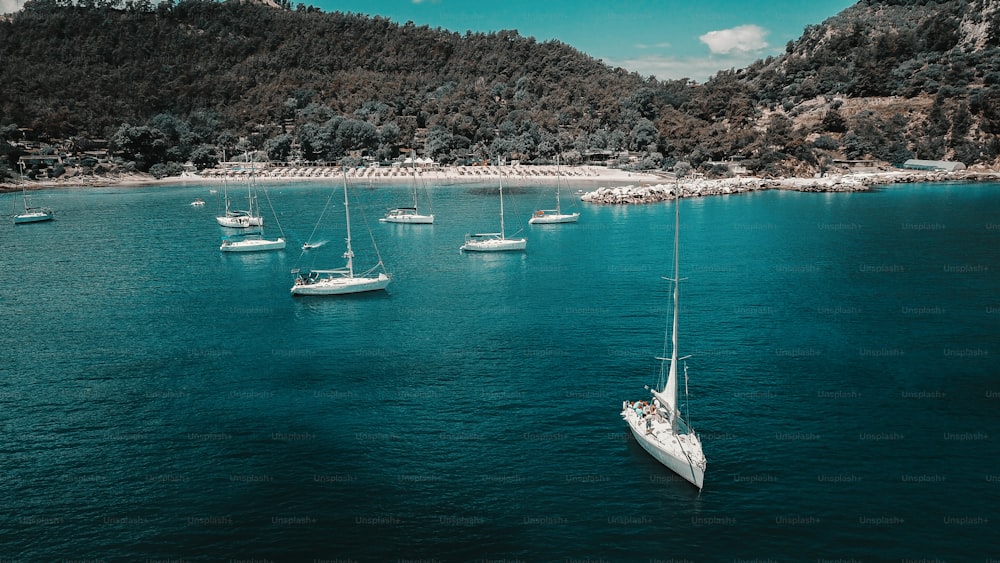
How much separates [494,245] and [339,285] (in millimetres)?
27296

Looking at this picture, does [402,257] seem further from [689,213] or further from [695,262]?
[689,213]

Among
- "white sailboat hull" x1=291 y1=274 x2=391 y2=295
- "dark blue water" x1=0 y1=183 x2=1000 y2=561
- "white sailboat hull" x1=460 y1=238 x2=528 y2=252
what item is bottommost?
"dark blue water" x1=0 y1=183 x2=1000 y2=561

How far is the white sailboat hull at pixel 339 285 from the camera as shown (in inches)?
2849

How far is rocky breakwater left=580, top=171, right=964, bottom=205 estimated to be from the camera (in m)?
150

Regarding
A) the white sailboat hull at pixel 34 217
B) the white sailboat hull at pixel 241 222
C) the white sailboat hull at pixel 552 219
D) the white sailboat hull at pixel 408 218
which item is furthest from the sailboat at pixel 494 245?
the white sailboat hull at pixel 34 217

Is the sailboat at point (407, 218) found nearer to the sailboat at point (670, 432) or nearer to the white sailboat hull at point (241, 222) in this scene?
the white sailboat hull at point (241, 222)

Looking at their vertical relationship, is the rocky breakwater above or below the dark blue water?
above

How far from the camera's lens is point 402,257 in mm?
93188

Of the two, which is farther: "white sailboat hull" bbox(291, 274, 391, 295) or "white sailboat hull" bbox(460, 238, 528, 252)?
"white sailboat hull" bbox(460, 238, 528, 252)

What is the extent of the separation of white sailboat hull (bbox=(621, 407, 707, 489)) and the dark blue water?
2.34 ft

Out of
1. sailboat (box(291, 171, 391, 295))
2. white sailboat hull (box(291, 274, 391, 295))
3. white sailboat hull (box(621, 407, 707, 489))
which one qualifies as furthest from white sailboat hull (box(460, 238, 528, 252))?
white sailboat hull (box(621, 407, 707, 489))

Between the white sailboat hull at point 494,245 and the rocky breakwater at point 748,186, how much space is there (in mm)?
56433

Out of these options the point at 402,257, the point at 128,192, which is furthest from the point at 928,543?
the point at 128,192

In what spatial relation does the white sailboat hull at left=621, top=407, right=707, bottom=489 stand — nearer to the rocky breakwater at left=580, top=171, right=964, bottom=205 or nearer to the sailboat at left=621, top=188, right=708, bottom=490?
the sailboat at left=621, top=188, right=708, bottom=490
